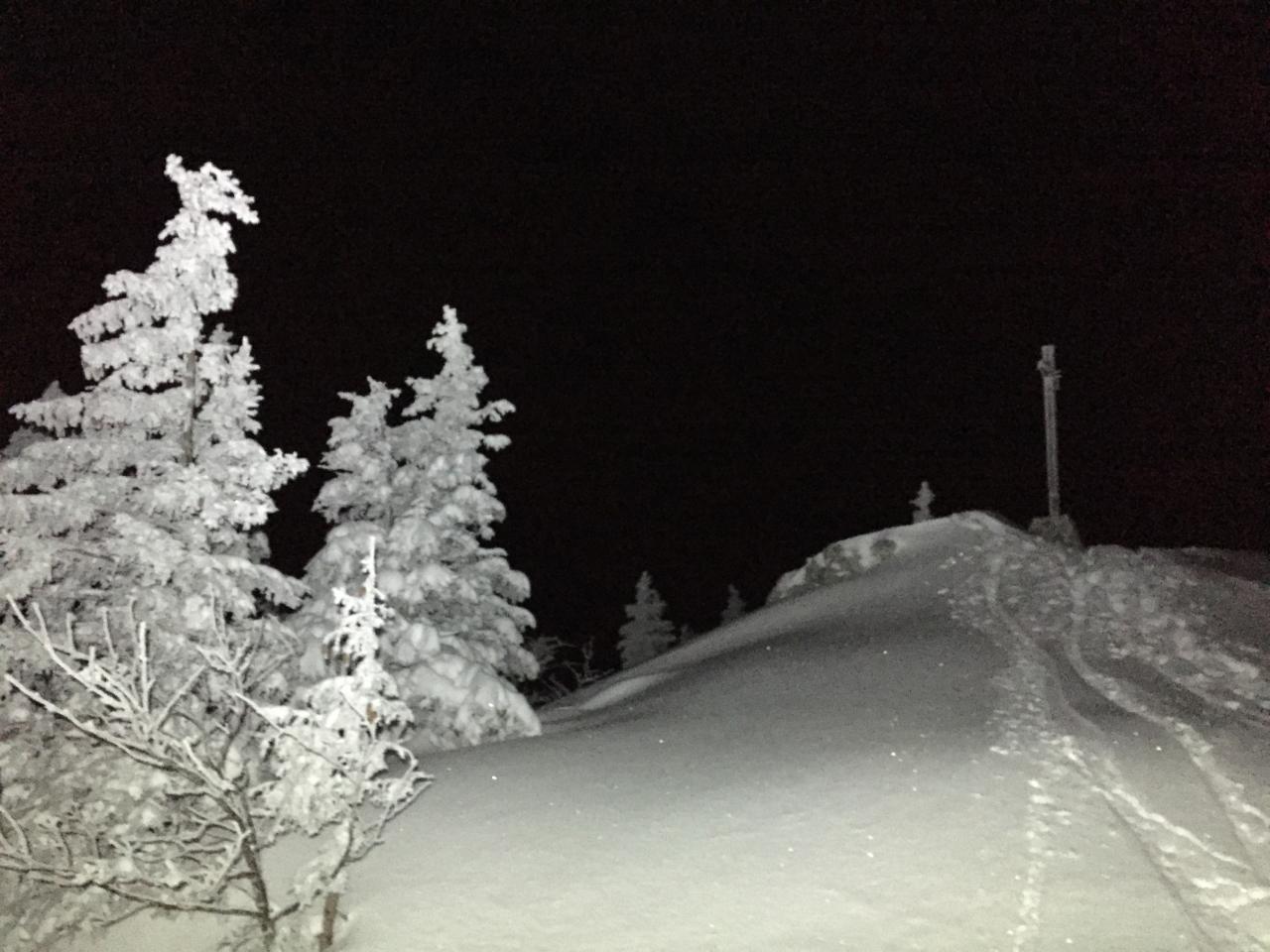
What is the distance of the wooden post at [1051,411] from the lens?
97.9 feet

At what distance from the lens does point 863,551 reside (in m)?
29.4

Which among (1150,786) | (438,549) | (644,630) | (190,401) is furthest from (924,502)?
(190,401)

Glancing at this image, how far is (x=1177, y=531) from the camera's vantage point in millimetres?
90438

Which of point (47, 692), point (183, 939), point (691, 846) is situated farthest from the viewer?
point (47, 692)

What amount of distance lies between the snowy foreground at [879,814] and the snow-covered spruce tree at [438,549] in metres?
1.45

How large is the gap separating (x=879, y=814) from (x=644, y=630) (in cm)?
4161

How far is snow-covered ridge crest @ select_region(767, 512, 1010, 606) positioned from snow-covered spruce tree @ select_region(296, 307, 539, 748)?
12.1 metres

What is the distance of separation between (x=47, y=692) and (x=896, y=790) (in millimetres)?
10628

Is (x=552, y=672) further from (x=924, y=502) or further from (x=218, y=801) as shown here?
(x=218, y=801)

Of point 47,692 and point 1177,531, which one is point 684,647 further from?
point 1177,531

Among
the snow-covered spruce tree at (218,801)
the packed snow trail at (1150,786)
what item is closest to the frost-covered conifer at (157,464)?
the snow-covered spruce tree at (218,801)

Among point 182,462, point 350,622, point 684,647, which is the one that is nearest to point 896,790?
point 350,622

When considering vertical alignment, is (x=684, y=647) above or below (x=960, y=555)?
below

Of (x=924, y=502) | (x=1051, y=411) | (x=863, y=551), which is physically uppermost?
(x=1051, y=411)
